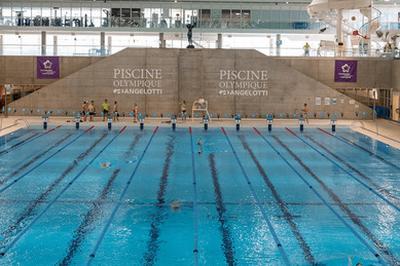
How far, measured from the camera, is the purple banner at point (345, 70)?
31328 millimetres

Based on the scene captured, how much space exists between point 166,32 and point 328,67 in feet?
38.8

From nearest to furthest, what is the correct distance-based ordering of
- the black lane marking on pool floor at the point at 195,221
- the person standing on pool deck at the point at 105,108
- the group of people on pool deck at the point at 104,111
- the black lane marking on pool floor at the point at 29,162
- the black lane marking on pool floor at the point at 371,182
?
the black lane marking on pool floor at the point at 195,221
the black lane marking on pool floor at the point at 371,182
the black lane marking on pool floor at the point at 29,162
the group of people on pool deck at the point at 104,111
the person standing on pool deck at the point at 105,108

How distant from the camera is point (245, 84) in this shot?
3042cm

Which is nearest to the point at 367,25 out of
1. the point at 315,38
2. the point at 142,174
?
the point at 315,38

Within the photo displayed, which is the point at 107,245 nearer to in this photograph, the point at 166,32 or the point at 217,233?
the point at 217,233

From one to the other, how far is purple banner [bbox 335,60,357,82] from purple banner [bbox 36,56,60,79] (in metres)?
13.5

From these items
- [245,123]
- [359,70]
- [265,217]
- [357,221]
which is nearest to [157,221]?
[265,217]

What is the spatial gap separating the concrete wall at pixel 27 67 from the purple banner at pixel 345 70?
1150 centimetres

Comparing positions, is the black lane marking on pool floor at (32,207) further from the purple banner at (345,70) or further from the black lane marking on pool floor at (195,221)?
the purple banner at (345,70)

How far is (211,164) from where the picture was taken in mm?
17859

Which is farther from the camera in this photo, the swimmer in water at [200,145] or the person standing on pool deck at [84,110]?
the person standing on pool deck at [84,110]

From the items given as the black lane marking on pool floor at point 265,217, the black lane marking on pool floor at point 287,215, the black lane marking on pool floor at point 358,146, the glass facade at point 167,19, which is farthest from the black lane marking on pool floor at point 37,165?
the glass facade at point 167,19

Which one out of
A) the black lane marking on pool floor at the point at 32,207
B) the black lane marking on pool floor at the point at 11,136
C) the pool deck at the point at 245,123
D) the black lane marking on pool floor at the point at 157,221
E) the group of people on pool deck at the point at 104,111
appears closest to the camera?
the black lane marking on pool floor at the point at 157,221

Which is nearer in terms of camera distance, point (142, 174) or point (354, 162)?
point (142, 174)
